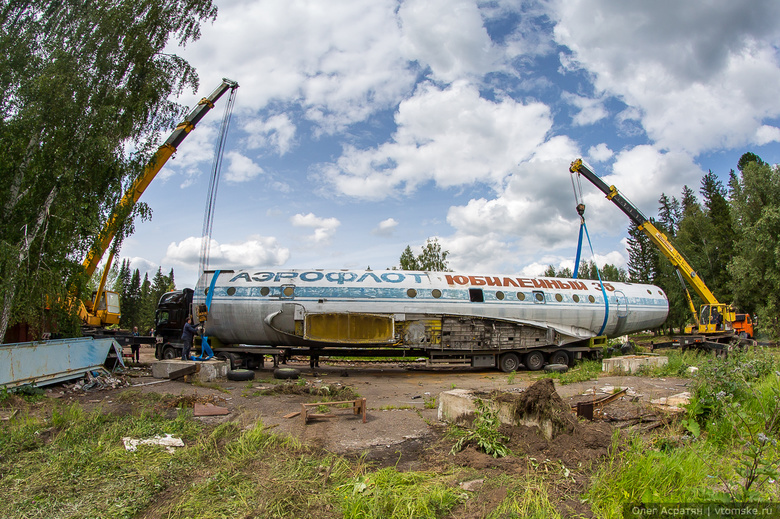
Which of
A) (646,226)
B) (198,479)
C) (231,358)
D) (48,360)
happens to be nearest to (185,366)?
(231,358)

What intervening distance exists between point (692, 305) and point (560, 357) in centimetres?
905

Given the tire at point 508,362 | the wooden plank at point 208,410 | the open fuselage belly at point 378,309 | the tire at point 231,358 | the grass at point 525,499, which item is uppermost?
the open fuselage belly at point 378,309

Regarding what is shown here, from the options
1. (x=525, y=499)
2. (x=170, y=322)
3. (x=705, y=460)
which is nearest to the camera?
(x=525, y=499)

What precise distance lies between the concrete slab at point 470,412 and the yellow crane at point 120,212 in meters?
11.4

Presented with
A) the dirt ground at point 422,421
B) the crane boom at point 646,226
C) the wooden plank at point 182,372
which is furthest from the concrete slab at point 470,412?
the crane boom at point 646,226

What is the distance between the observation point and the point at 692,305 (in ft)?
71.1

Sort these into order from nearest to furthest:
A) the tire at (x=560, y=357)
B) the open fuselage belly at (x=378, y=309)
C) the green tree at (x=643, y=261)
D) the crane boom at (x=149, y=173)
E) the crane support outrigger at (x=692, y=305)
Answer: the crane boom at (x=149, y=173)
the open fuselage belly at (x=378, y=309)
the tire at (x=560, y=357)
the crane support outrigger at (x=692, y=305)
the green tree at (x=643, y=261)

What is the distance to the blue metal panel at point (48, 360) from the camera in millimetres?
9664

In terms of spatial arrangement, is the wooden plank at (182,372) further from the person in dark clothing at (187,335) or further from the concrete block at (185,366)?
the person in dark clothing at (187,335)

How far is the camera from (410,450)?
6.45 meters

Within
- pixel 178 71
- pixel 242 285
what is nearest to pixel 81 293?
pixel 242 285

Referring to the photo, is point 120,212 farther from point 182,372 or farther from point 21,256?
point 182,372

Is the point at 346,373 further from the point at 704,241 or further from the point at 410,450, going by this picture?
the point at 704,241

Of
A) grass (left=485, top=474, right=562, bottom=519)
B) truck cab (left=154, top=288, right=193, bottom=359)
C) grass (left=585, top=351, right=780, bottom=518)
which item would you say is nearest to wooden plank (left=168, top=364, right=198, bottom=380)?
truck cab (left=154, top=288, right=193, bottom=359)
